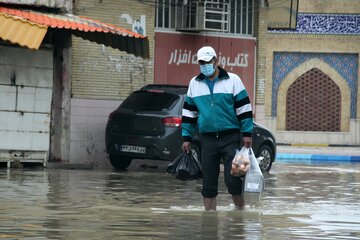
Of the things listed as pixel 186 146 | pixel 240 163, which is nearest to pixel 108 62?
pixel 186 146

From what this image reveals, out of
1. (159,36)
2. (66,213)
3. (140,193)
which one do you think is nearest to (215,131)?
(66,213)

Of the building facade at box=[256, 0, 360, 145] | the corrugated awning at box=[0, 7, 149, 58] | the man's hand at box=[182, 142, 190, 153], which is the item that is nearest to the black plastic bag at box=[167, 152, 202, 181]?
the man's hand at box=[182, 142, 190, 153]

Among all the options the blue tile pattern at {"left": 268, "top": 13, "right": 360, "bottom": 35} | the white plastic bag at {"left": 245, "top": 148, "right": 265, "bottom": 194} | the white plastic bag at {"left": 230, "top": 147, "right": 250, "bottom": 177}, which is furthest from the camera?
the blue tile pattern at {"left": 268, "top": 13, "right": 360, "bottom": 35}

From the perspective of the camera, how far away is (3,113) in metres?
21.0

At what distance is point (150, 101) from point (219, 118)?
9570mm

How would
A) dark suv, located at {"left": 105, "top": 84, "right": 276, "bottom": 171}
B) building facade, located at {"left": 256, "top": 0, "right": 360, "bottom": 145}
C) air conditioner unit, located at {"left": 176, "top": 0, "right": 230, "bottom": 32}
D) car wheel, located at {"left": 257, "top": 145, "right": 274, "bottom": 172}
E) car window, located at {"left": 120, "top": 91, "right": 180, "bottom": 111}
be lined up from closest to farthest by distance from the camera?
dark suv, located at {"left": 105, "top": 84, "right": 276, "bottom": 171} < car window, located at {"left": 120, "top": 91, "right": 180, "bottom": 111} < car wheel, located at {"left": 257, "top": 145, "right": 274, "bottom": 172} < air conditioner unit, located at {"left": 176, "top": 0, "right": 230, "bottom": 32} < building facade, located at {"left": 256, "top": 0, "right": 360, "bottom": 145}

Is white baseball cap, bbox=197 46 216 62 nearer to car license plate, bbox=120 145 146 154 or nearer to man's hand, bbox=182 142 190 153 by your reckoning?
man's hand, bbox=182 142 190 153

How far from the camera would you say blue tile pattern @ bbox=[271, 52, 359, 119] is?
41594 mm

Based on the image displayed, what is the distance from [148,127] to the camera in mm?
20891

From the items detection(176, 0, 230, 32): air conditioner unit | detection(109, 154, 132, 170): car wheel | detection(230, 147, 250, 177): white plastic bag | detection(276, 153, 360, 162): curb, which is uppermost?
detection(176, 0, 230, 32): air conditioner unit

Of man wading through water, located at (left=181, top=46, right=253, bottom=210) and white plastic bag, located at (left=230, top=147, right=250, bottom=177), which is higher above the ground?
man wading through water, located at (left=181, top=46, right=253, bottom=210)

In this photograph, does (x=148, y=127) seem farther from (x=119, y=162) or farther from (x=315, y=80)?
(x=315, y=80)

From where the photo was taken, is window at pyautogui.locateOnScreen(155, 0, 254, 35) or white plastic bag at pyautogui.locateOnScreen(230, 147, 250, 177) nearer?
white plastic bag at pyautogui.locateOnScreen(230, 147, 250, 177)

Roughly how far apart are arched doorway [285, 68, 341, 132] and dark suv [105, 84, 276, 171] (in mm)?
20100
